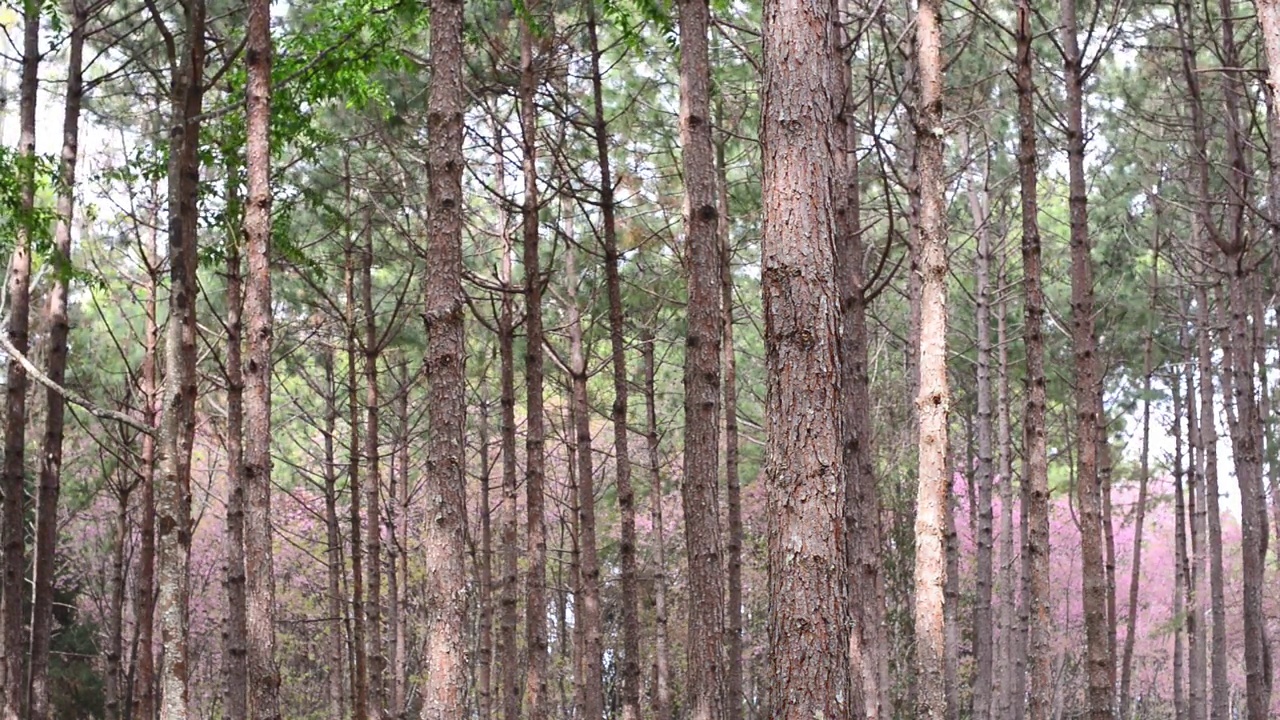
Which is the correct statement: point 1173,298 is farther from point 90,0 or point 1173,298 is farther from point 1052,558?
point 90,0

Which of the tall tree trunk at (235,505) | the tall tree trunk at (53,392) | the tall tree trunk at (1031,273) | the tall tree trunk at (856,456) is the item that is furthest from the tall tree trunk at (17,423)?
the tall tree trunk at (1031,273)

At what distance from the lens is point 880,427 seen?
1689cm

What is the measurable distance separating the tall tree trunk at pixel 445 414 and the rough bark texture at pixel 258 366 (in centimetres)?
126

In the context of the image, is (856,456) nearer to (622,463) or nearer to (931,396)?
(931,396)

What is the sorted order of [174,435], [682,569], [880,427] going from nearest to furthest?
[174,435] < [880,427] < [682,569]

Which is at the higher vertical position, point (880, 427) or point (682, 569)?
point (880, 427)

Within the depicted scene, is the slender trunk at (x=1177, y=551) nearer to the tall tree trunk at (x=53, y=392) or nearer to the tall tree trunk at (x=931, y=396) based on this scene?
the tall tree trunk at (x=931, y=396)

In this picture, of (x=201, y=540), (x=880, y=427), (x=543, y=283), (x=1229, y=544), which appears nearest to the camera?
(x=543, y=283)

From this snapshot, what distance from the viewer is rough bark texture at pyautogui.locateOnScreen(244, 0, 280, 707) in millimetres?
6688

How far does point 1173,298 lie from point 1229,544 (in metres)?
13.0

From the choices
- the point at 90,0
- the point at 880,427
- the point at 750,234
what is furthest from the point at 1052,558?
the point at 90,0

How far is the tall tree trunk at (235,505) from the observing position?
28.1 feet

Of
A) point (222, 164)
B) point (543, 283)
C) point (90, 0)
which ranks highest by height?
point (90, 0)

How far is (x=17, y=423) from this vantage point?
32.2 feet
